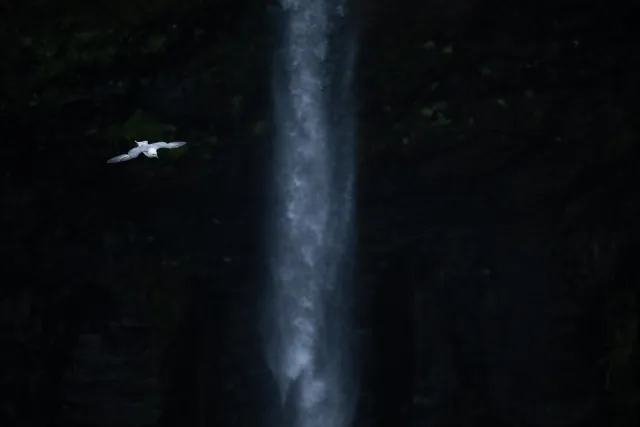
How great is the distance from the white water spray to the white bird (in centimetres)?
92

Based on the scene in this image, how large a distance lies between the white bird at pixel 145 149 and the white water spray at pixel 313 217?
0.92 m

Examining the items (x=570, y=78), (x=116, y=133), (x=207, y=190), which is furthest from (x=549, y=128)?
(x=116, y=133)

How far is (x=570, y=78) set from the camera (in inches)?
256

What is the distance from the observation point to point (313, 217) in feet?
22.4

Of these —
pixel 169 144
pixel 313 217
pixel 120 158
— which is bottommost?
pixel 313 217

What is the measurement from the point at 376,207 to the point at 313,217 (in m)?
0.55

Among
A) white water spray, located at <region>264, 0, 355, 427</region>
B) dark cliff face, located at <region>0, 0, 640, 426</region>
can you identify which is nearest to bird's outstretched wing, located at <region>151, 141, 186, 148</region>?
dark cliff face, located at <region>0, 0, 640, 426</region>

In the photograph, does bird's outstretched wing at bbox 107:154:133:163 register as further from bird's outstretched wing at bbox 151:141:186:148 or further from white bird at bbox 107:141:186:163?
bird's outstretched wing at bbox 151:141:186:148

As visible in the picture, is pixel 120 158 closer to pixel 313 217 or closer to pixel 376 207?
pixel 313 217

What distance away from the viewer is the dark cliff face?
256 inches

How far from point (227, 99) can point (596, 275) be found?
3.33 m

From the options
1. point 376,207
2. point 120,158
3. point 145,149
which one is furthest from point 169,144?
point 376,207

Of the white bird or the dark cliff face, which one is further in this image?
the dark cliff face

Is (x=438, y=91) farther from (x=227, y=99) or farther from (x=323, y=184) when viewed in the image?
(x=227, y=99)
